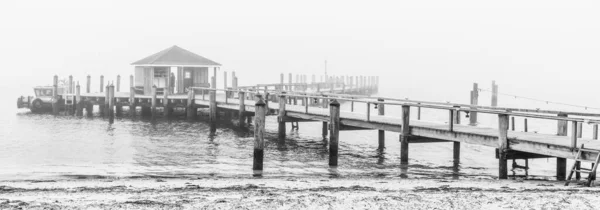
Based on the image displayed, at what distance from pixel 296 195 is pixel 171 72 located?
1164 inches

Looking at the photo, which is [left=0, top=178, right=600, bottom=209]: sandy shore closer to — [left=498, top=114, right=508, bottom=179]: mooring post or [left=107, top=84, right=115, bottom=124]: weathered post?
[left=498, top=114, right=508, bottom=179]: mooring post

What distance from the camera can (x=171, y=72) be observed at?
4059 cm

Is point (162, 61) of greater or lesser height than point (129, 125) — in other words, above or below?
above

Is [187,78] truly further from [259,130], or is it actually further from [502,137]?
[502,137]

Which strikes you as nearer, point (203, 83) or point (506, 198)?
point (506, 198)

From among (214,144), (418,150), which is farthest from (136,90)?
(418,150)

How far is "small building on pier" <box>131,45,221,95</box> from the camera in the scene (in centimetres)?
3972

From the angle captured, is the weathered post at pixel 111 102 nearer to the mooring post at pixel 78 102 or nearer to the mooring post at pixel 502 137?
the mooring post at pixel 78 102

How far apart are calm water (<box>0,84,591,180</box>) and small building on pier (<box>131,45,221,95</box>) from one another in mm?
6244

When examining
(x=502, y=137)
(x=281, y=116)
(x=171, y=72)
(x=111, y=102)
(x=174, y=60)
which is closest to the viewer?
(x=502, y=137)

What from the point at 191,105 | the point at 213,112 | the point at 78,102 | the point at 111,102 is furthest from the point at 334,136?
the point at 78,102

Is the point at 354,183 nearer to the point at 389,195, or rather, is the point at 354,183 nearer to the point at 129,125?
the point at 389,195

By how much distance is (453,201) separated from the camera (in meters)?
Answer: 11.7

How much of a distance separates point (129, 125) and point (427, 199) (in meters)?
24.4
